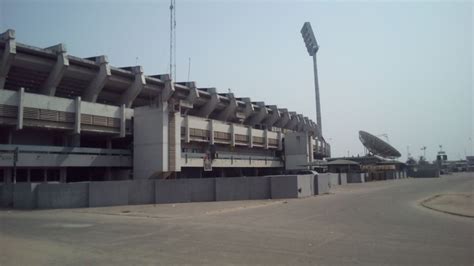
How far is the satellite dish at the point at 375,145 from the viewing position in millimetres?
98688

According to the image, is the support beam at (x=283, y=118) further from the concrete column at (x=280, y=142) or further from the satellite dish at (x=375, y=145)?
the satellite dish at (x=375, y=145)

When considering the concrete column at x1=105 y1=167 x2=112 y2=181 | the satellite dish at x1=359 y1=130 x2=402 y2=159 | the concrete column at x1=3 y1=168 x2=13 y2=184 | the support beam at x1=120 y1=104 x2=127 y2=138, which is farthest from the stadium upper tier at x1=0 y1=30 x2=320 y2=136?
the satellite dish at x1=359 y1=130 x2=402 y2=159

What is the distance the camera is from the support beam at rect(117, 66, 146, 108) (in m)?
51.8

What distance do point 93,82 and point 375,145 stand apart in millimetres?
74453

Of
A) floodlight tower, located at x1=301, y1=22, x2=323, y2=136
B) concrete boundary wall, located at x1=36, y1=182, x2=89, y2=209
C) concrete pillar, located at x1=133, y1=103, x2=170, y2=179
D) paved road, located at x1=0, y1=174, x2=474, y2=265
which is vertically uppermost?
floodlight tower, located at x1=301, y1=22, x2=323, y2=136

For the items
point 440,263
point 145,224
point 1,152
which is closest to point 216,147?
point 1,152

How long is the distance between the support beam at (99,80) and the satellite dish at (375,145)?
68.8 metres

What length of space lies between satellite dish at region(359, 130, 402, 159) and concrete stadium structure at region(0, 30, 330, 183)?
46437 mm

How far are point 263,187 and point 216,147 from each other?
2858cm

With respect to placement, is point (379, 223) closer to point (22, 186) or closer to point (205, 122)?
point (22, 186)

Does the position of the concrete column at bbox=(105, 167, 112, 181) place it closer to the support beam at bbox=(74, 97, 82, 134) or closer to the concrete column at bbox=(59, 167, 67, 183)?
the concrete column at bbox=(59, 167, 67, 183)

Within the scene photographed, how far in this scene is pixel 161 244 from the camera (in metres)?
12.6

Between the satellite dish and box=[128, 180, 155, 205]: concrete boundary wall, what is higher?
the satellite dish

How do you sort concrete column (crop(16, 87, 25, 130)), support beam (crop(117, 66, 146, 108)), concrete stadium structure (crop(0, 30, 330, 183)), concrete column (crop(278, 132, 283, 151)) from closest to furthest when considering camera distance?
concrete column (crop(16, 87, 25, 130)), concrete stadium structure (crop(0, 30, 330, 183)), support beam (crop(117, 66, 146, 108)), concrete column (crop(278, 132, 283, 151))
